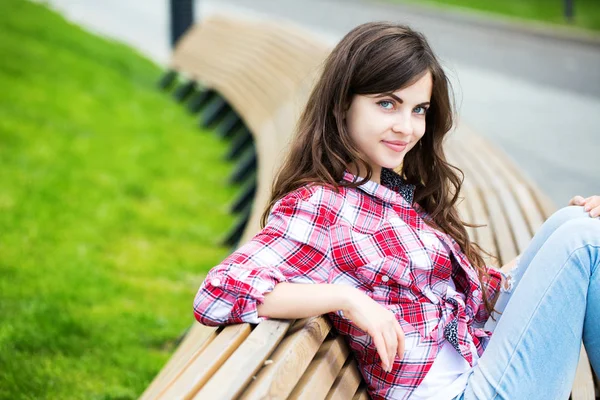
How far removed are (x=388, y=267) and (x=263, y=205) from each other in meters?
1.92

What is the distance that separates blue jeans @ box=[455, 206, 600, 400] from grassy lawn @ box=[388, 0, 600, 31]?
13308 millimetres

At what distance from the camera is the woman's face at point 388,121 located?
2361 mm

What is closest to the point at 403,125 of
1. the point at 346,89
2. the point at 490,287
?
the point at 346,89

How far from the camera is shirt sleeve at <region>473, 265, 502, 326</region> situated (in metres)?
2.63

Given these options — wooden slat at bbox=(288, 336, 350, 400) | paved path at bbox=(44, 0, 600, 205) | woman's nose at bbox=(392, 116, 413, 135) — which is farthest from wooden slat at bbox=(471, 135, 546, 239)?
wooden slat at bbox=(288, 336, 350, 400)

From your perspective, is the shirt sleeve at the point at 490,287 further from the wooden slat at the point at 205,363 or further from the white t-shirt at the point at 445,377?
the wooden slat at the point at 205,363

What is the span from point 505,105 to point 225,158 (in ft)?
10.3

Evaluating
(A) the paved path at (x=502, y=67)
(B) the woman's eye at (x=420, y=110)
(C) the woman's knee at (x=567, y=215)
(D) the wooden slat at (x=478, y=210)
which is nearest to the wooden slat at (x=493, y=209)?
(D) the wooden slat at (x=478, y=210)

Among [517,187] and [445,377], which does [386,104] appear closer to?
[445,377]

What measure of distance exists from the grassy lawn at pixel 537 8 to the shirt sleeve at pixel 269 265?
13584 millimetres

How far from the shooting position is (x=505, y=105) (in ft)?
29.6

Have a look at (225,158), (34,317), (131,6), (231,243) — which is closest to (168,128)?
(225,158)

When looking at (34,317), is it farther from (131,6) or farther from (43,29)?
(131,6)

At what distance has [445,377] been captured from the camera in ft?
7.54
